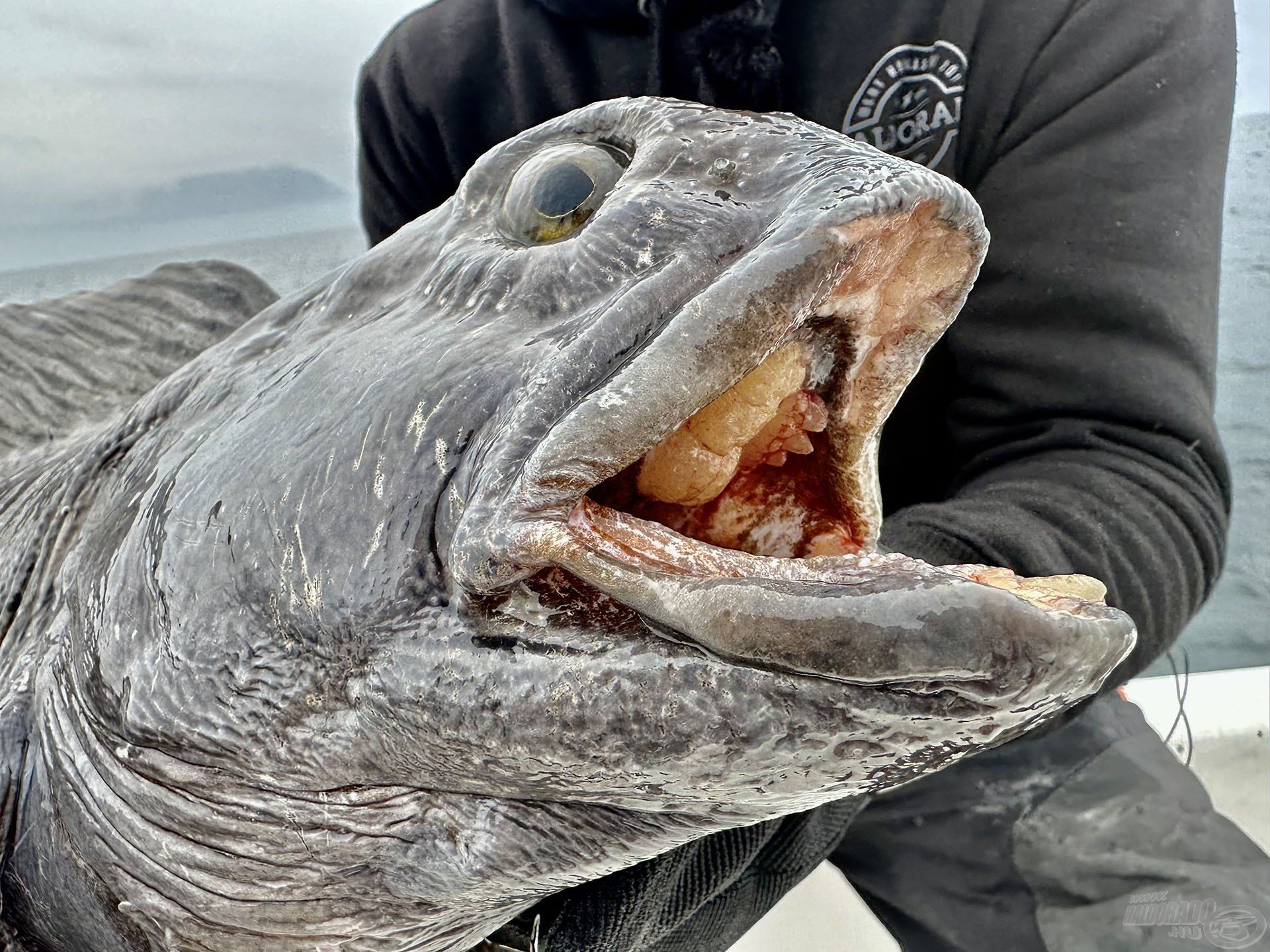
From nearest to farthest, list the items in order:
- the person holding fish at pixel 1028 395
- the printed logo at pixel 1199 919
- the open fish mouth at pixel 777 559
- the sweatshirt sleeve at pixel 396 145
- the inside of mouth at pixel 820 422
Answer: the open fish mouth at pixel 777 559, the inside of mouth at pixel 820 422, the person holding fish at pixel 1028 395, the printed logo at pixel 1199 919, the sweatshirt sleeve at pixel 396 145

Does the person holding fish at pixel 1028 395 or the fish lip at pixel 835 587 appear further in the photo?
the person holding fish at pixel 1028 395

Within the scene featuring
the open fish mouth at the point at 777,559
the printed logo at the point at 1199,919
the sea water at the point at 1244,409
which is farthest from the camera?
the sea water at the point at 1244,409

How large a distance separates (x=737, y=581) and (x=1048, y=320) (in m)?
1.65

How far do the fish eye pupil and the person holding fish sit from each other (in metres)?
0.96

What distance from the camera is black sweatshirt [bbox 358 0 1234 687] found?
1.82 metres

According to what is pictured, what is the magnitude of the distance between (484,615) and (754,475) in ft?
1.23

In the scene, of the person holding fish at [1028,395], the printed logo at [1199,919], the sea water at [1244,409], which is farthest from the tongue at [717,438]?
the sea water at [1244,409]

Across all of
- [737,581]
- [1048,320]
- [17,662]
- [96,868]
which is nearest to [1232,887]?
[1048,320]

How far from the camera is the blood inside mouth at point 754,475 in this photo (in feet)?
2.82

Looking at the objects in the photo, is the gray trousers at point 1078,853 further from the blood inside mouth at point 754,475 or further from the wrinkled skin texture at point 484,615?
the wrinkled skin texture at point 484,615

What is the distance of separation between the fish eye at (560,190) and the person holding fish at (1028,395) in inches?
37.3

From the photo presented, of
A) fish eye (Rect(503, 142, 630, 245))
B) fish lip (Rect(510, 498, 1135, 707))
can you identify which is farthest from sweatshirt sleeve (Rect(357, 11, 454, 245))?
fish lip (Rect(510, 498, 1135, 707))

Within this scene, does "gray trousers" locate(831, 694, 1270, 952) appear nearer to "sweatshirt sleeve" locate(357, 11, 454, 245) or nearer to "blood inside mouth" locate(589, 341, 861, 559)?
"blood inside mouth" locate(589, 341, 861, 559)

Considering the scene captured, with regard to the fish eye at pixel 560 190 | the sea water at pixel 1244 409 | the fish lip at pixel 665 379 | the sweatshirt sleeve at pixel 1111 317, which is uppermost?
the fish eye at pixel 560 190
